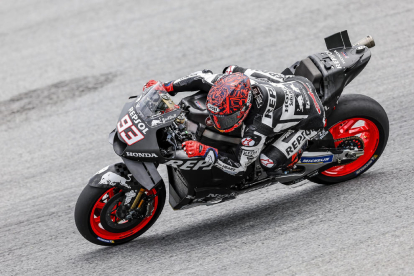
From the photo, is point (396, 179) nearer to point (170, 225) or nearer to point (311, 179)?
point (311, 179)

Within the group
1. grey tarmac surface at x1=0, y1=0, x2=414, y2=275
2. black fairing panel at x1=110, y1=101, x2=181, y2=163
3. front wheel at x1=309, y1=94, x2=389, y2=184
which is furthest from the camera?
front wheel at x1=309, y1=94, x2=389, y2=184

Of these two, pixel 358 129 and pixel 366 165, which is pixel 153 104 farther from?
pixel 366 165

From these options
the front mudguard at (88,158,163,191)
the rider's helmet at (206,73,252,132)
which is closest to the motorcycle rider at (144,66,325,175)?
the rider's helmet at (206,73,252,132)

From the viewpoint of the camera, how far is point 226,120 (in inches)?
176

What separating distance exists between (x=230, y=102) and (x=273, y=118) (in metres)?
0.52

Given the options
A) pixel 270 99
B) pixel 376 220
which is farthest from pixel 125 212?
pixel 376 220

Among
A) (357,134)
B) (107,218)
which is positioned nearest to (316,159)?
(357,134)

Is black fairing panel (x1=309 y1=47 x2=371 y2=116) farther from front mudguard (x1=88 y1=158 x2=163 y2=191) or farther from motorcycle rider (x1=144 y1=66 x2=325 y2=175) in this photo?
front mudguard (x1=88 y1=158 x2=163 y2=191)

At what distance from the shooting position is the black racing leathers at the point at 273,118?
15.3 feet

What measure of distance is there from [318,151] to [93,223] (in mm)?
2353

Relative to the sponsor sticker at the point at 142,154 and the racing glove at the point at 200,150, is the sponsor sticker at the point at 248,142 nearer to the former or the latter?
the racing glove at the point at 200,150

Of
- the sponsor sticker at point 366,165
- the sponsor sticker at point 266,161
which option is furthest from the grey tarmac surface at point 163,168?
the sponsor sticker at point 266,161

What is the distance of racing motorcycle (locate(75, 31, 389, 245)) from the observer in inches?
184

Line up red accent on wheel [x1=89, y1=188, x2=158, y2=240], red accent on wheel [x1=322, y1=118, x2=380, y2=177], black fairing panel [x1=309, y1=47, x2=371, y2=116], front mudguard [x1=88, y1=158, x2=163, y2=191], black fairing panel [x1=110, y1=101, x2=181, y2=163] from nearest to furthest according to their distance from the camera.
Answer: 1. black fairing panel [x1=110, y1=101, x2=181, y2=163]
2. front mudguard [x1=88, y1=158, x2=163, y2=191]
3. red accent on wheel [x1=89, y1=188, x2=158, y2=240]
4. black fairing panel [x1=309, y1=47, x2=371, y2=116]
5. red accent on wheel [x1=322, y1=118, x2=380, y2=177]
